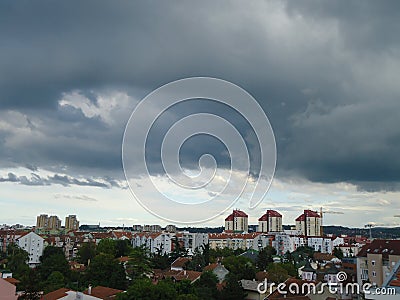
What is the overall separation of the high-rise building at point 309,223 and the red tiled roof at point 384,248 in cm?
4253

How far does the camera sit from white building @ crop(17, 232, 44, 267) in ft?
125

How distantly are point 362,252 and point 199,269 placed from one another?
456 inches

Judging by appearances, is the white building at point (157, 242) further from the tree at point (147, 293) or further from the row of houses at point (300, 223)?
the tree at point (147, 293)

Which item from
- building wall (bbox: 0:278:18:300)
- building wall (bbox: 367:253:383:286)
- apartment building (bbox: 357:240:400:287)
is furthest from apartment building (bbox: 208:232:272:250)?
building wall (bbox: 0:278:18:300)

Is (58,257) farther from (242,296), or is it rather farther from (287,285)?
(287,285)

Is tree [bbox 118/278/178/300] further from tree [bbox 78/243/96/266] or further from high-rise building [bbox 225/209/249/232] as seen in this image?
high-rise building [bbox 225/209/249/232]

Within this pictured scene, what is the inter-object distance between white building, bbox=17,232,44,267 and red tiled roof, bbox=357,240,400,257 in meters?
29.4

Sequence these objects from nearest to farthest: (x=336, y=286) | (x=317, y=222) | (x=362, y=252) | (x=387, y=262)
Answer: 1. (x=336, y=286)
2. (x=387, y=262)
3. (x=362, y=252)
4. (x=317, y=222)

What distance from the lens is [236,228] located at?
234 feet

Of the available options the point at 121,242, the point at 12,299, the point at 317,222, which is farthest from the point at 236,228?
the point at 12,299

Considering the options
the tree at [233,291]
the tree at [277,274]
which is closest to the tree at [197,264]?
the tree at [277,274]

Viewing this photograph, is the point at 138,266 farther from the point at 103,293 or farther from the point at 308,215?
the point at 308,215

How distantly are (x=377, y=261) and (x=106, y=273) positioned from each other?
14.5m

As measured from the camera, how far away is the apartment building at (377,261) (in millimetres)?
20131
